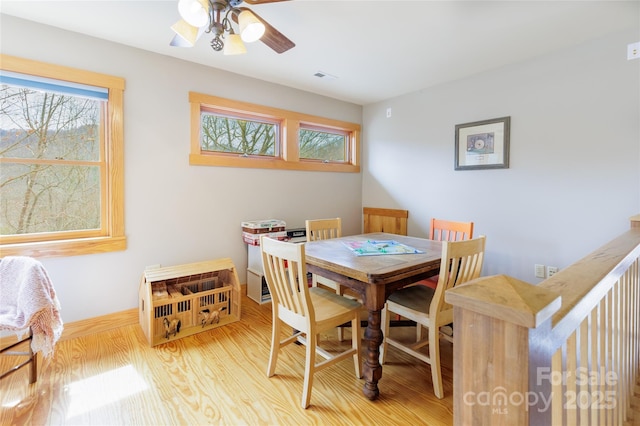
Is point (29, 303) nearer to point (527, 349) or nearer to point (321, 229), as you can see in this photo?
point (321, 229)

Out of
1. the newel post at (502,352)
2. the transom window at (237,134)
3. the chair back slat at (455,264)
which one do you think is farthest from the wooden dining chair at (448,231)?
the transom window at (237,134)

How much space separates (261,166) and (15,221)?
6.76ft

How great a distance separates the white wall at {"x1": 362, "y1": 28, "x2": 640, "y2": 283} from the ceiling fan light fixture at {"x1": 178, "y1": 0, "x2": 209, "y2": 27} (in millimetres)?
2811

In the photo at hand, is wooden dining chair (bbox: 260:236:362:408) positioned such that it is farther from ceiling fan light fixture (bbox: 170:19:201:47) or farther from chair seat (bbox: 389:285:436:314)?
ceiling fan light fixture (bbox: 170:19:201:47)

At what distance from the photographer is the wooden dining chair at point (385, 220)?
154 inches

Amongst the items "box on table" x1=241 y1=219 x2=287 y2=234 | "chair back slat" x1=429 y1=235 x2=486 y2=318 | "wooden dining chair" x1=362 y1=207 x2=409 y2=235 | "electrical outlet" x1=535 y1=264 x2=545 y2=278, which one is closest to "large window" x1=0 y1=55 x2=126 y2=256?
"box on table" x1=241 y1=219 x2=287 y2=234

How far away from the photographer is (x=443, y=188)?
350cm

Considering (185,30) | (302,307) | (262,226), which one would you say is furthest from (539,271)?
→ (185,30)

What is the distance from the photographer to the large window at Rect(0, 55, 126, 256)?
2188 millimetres

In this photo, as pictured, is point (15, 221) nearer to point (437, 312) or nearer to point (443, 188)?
point (437, 312)

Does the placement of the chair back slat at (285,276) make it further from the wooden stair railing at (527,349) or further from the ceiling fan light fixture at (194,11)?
the ceiling fan light fixture at (194,11)

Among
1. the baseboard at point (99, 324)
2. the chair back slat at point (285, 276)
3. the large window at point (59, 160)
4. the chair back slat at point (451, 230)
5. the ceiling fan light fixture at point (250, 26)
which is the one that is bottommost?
the baseboard at point (99, 324)

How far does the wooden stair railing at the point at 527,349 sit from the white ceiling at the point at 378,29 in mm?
2041

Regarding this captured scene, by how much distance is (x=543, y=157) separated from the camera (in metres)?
2.76
